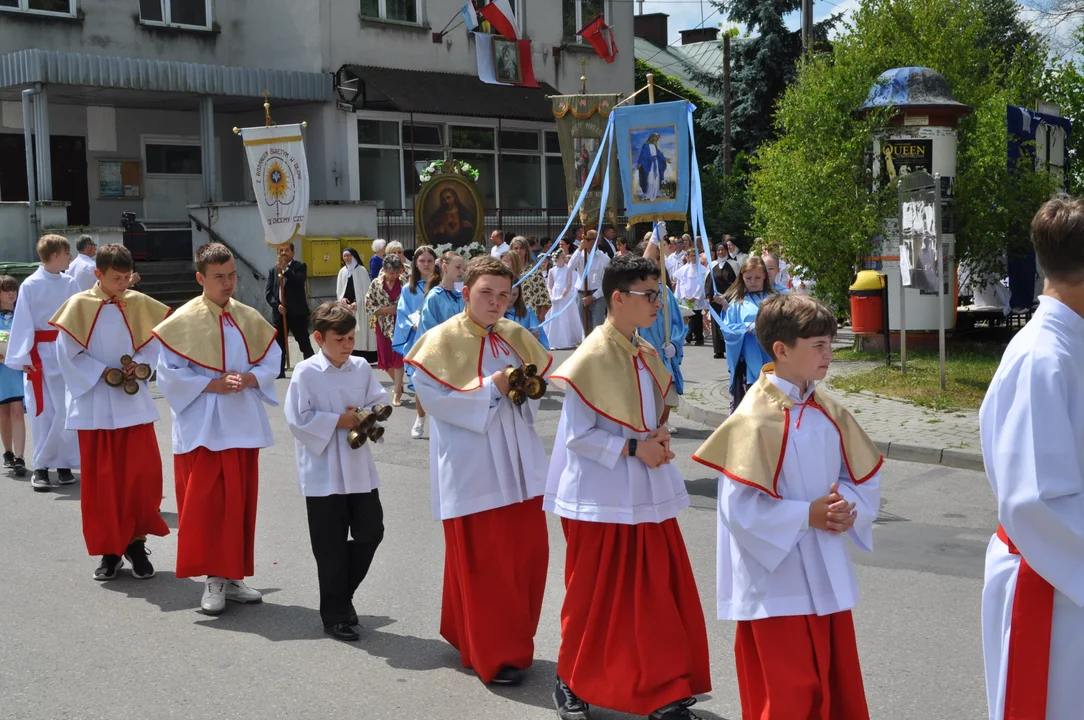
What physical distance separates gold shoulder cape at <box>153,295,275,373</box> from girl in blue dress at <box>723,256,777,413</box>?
13.5 feet

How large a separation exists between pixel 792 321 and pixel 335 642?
314 centimetres

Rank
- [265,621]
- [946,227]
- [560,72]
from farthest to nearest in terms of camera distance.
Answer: [560,72]
[946,227]
[265,621]

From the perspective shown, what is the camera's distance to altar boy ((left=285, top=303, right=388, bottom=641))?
602 cm

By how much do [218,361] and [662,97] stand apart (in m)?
46.0

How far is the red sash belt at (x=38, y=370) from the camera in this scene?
32.8 feet

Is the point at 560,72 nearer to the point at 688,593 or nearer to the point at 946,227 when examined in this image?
the point at 946,227

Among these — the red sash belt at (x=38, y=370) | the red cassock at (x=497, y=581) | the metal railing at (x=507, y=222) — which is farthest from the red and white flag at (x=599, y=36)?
the red cassock at (x=497, y=581)

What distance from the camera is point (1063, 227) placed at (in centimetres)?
291

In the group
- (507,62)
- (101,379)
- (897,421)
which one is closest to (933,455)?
(897,421)

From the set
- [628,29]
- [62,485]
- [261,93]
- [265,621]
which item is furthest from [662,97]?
[265,621]

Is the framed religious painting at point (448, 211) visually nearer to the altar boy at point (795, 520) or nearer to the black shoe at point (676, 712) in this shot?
the black shoe at point (676, 712)

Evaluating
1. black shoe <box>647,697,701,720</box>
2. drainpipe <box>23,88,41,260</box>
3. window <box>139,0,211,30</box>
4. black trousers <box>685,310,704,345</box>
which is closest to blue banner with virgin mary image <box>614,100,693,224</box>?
black shoe <box>647,697,701,720</box>

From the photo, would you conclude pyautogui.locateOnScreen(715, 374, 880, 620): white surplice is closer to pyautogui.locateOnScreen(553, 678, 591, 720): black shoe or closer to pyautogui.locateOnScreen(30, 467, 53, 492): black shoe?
pyautogui.locateOnScreen(553, 678, 591, 720): black shoe

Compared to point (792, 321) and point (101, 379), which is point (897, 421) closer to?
point (101, 379)
